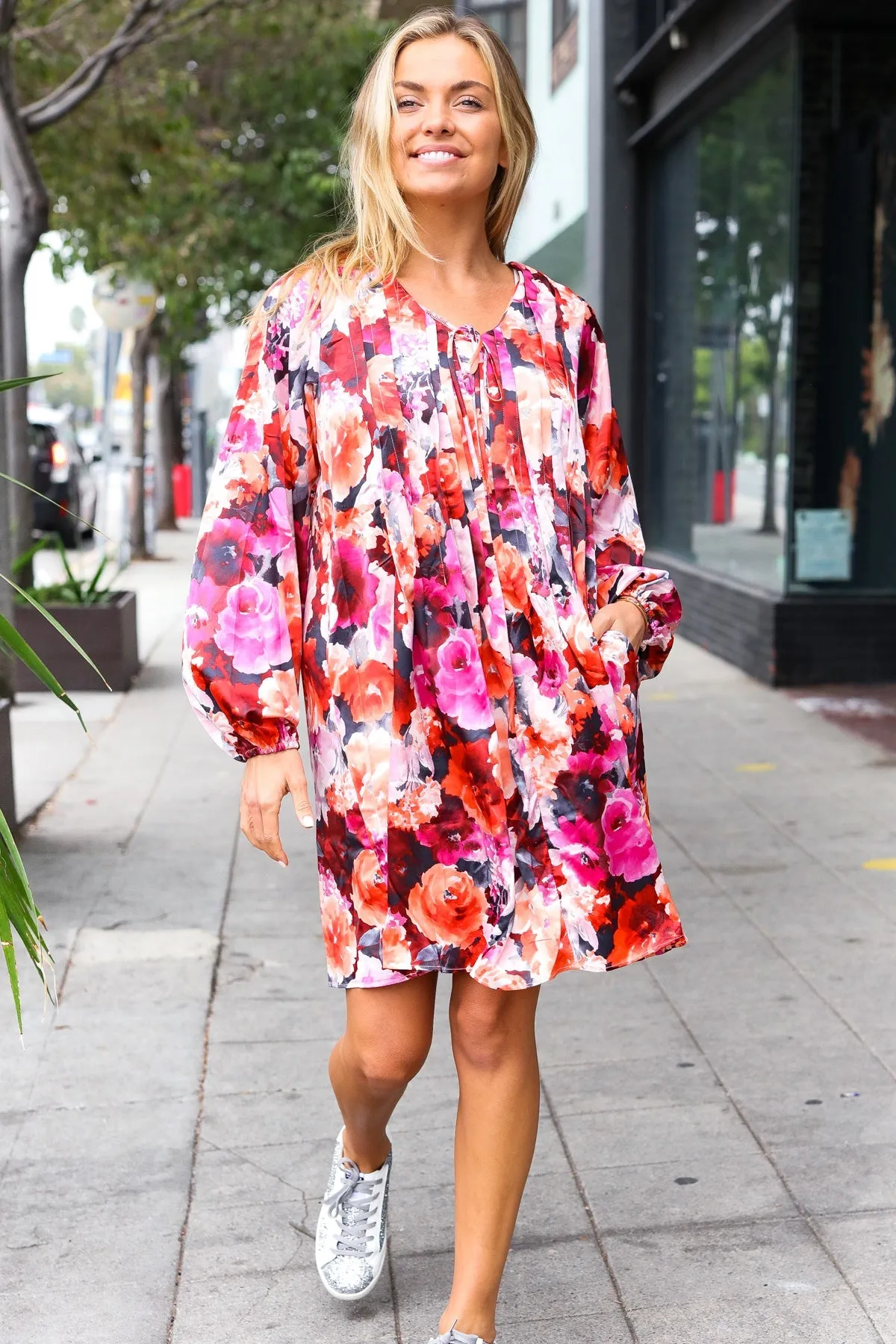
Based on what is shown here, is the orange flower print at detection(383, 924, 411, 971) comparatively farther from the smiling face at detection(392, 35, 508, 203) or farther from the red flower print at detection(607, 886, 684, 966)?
the smiling face at detection(392, 35, 508, 203)

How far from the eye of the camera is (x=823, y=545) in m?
9.26

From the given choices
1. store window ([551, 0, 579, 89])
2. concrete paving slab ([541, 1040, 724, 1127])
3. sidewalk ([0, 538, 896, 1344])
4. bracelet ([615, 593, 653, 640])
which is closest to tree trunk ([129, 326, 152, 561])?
store window ([551, 0, 579, 89])

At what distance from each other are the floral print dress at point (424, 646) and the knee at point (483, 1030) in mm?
72

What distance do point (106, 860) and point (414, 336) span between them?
3657mm

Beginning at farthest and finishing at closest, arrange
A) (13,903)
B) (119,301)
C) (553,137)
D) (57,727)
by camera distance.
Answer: (553,137), (119,301), (57,727), (13,903)

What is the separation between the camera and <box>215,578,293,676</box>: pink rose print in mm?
2330

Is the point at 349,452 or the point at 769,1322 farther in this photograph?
the point at 769,1322

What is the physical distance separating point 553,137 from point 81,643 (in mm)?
8949

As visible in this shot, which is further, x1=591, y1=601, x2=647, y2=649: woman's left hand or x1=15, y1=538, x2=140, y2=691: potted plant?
x1=15, y1=538, x2=140, y2=691: potted plant

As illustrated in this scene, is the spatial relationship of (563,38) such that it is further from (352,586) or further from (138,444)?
(352,586)

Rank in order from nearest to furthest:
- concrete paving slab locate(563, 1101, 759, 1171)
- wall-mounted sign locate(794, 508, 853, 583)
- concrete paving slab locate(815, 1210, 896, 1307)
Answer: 1. concrete paving slab locate(815, 1210, 896, 1307)
2. concrete paving slab locate(563, 1101, 759, 1171)
3. wall-mounted sign locate(794, 508, 853, 583)

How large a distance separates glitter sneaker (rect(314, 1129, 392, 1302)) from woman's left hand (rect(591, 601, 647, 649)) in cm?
90

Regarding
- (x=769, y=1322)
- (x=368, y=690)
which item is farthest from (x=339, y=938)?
(x=769, y=1322)

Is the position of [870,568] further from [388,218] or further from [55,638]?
[388,218]
